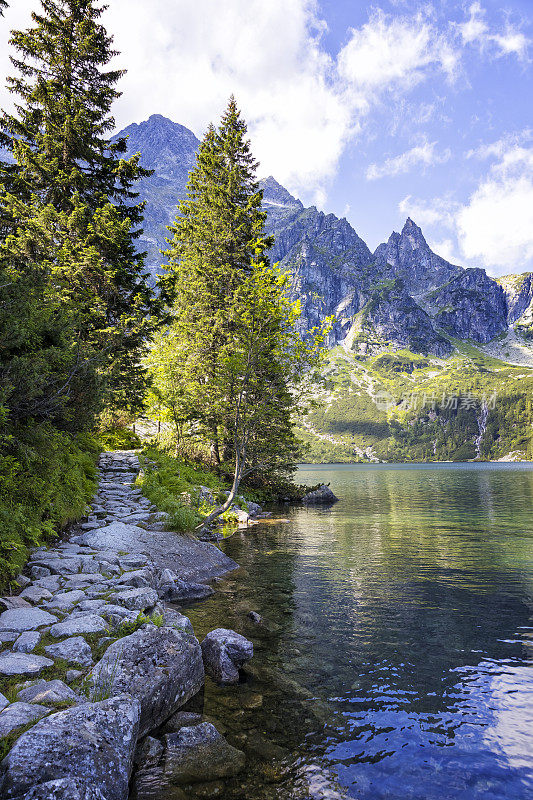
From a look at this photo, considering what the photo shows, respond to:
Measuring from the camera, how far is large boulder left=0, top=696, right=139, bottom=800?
3057mm

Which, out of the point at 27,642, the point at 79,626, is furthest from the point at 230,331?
the point at 27,642

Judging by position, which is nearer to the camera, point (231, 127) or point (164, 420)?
point (164, 420)

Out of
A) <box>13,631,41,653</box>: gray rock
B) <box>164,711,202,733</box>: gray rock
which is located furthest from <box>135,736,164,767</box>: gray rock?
<box>13,631,41,653</box>: gray rock

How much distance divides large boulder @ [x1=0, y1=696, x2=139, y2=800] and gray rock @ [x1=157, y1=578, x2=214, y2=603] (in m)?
5.90

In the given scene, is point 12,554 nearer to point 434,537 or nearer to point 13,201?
point 13,201

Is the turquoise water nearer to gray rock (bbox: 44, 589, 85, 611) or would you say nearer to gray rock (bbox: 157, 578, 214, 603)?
gray rock (bbox: 157, 578, 214, 603)

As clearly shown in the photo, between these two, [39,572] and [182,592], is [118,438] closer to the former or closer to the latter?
[182,592]

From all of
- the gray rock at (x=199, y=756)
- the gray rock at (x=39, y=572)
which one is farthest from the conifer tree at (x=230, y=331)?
the gray rock at (x=199, y=756)

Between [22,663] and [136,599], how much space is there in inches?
92.6

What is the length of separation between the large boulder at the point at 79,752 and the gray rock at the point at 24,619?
2.25m

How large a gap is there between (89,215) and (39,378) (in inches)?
544

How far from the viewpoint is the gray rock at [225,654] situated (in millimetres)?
6516

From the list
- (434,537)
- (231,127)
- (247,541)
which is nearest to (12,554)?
(247,541)

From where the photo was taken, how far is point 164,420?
2436cm
